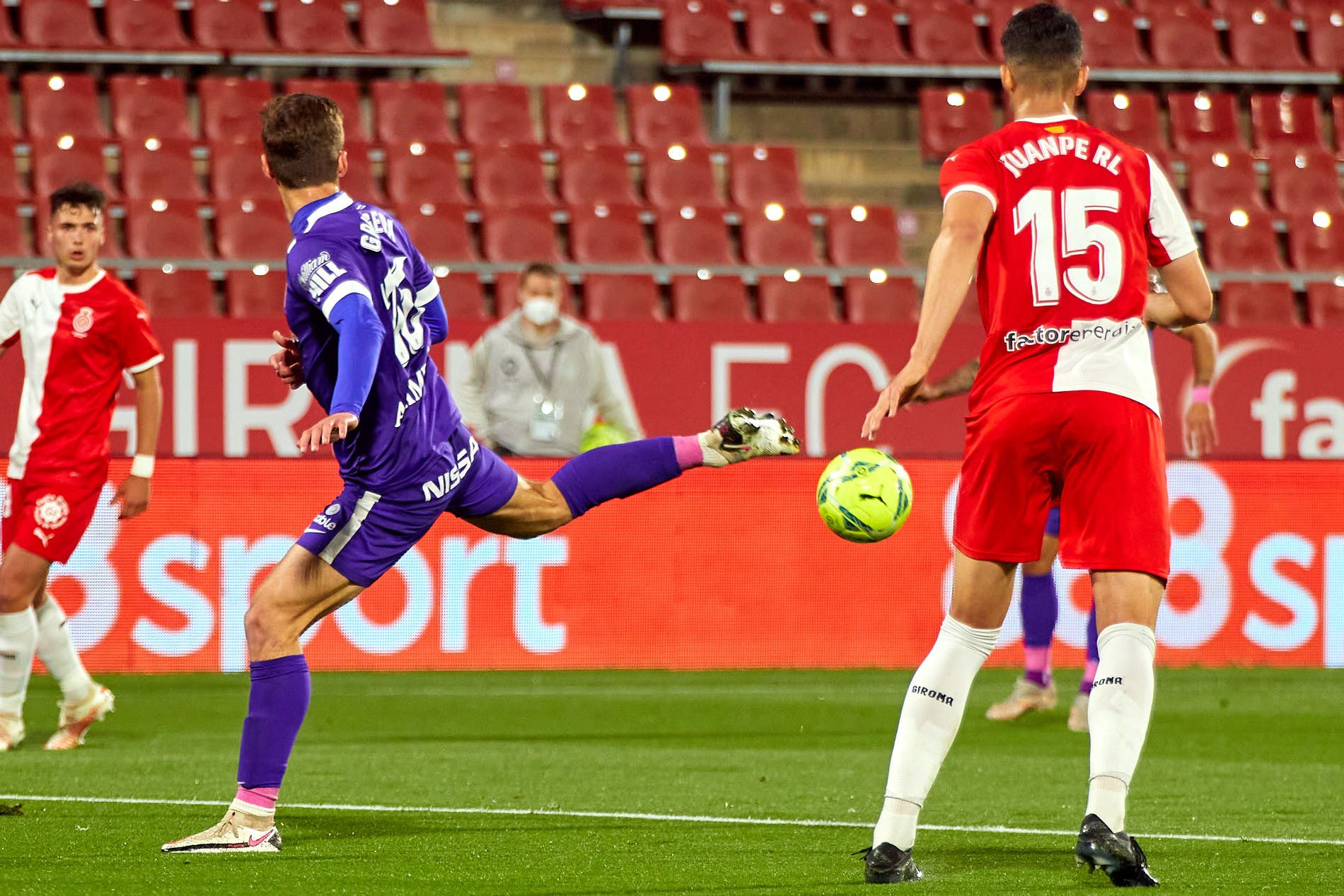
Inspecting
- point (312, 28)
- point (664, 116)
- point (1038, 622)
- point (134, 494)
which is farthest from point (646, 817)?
point (312, 28)

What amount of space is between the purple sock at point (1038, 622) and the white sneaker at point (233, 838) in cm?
480

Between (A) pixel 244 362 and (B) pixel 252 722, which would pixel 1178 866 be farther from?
(A) pixel 244 362

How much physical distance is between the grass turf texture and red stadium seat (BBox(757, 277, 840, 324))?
430cm

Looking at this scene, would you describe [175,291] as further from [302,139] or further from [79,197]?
[302,139]

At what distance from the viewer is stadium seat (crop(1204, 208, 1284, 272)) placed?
16844mm

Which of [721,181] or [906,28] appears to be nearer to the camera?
[721,181]

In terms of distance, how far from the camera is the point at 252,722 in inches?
210

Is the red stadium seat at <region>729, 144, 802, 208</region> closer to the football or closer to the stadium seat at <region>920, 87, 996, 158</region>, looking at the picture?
the stadium seat at <region>920, 87, 996, 158</region>

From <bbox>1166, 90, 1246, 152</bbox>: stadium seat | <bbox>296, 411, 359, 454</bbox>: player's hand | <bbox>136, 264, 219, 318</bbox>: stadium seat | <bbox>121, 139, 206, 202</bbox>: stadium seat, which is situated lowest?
<bbox>296, 411, 359, 454</bbox>: player's hand

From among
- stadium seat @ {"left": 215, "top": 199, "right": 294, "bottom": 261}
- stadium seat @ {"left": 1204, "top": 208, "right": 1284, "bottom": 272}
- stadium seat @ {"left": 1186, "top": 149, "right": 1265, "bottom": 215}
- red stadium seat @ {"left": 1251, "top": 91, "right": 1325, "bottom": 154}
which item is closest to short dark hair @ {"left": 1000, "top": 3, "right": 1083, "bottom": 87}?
stadium seat @ {"left": 215, "top": 199, "right": 294, "bottom": 261}

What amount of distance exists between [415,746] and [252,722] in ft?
10.4

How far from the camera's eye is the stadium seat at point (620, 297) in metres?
14.8

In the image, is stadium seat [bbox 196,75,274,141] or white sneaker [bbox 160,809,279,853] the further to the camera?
stadium seat [bbox 196,75,274,141]

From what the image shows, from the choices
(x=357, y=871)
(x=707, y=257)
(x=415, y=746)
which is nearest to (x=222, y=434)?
(x=707, y=257)
